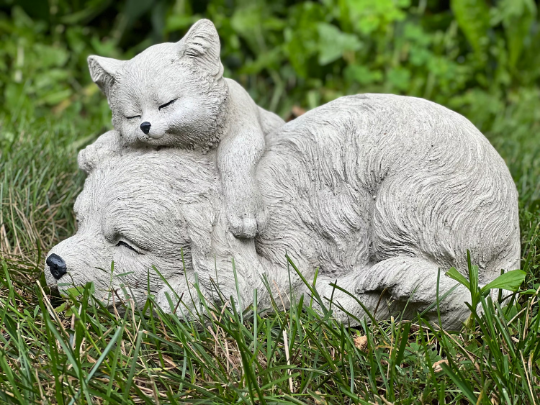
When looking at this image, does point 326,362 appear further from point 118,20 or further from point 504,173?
point 118,20

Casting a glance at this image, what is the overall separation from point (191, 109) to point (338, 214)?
0.61 meters

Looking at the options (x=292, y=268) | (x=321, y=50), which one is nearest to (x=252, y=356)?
(x=292, y=268)

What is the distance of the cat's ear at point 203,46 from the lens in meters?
2.15

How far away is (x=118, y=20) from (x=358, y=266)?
4198 mm

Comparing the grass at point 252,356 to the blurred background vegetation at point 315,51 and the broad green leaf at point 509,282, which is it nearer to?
the broad green leaf at point 509,282

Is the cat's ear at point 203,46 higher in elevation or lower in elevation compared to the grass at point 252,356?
higher

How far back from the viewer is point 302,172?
224 cm

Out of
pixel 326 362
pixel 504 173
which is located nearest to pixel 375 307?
pixel 326 362

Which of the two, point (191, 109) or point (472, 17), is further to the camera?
point (472, 17)

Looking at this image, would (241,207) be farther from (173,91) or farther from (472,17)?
(472,17)

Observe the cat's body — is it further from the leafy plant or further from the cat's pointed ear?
the leafy plant

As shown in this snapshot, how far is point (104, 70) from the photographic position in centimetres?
221

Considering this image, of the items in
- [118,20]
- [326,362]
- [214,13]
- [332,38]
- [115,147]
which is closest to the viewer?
[326,362]

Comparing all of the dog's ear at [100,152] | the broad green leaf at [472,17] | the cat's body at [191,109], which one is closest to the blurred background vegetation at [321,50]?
the broad green leaf at [472,17]
